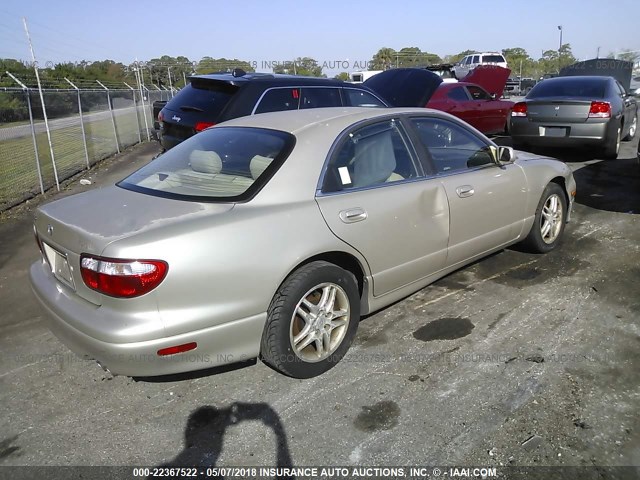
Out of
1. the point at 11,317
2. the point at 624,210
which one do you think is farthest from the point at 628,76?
the point at 11,317

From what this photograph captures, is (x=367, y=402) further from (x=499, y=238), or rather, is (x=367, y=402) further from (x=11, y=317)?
(x=11, y=317)

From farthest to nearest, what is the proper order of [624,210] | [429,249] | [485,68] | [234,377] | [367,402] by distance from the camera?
1. [485,68]
2. [624,210]
3. [429,249]
4. [234,377]
5. [367,402]

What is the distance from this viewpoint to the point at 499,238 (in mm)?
4328

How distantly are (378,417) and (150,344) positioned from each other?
1237 mm

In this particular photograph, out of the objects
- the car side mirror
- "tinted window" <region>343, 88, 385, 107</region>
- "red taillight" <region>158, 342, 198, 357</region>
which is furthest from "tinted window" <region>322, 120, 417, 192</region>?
"tinted window" <region>343, 88, 385, 107</region>

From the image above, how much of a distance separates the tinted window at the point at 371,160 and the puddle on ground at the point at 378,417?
50.7 inches

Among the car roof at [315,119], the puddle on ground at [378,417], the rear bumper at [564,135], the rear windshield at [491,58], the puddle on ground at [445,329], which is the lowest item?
the puddle on ground at [378,417]

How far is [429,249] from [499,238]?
1.00 metres

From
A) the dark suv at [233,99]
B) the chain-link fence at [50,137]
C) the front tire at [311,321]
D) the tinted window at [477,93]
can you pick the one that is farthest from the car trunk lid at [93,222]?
the tinted window at [477,93]

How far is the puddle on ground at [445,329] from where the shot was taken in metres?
3.55

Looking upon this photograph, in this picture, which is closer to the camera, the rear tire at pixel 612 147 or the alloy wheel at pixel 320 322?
the alloy wheel at pixel 320 322

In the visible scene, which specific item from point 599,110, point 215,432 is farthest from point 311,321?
point 599,110

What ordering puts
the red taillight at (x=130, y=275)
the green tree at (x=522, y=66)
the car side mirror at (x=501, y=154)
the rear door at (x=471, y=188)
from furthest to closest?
the green tree at (x=522, y=66)
the car side mirror at (x=501, y=154)
the rear door at (x=471, y=188)
the red taillight at (x=130, y=275)

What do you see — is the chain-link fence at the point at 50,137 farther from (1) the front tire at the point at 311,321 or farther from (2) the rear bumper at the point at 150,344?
(1) the front tire at the point at 311,321
